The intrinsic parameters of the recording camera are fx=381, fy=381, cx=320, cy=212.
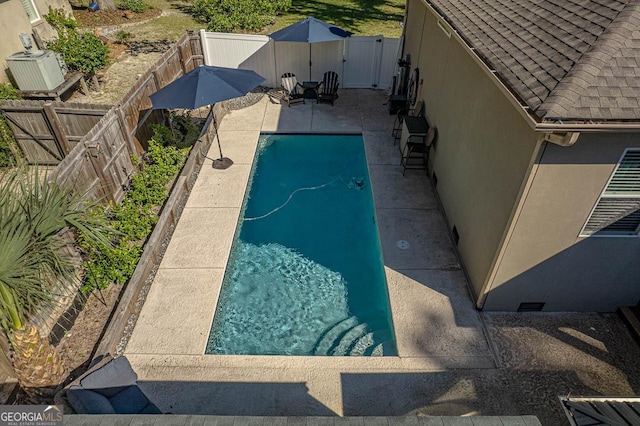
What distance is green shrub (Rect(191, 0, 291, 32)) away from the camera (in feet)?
65.7

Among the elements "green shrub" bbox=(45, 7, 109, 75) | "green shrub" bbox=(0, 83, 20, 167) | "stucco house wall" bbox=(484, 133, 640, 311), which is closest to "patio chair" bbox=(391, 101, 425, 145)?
"stucco house wall" bbox=(484, 133, 640, 311)

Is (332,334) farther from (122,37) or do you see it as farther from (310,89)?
(122,37)

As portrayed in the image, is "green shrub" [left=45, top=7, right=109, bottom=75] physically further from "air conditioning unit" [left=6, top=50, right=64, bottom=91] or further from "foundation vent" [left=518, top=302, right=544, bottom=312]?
"foundation vent" [left=518, top=302, right=544, bottom=312]

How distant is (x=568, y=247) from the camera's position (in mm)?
6309

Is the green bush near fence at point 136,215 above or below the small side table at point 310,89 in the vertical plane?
below

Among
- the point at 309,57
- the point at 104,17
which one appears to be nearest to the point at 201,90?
the point at 309,57

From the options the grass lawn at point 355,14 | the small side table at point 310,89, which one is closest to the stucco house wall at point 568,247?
the small side table at point 310,89

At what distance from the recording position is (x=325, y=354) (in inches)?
274

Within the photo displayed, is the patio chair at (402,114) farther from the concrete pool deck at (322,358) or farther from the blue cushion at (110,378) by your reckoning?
the blue cushion at (110,378)

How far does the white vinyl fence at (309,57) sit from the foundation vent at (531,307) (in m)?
10.9

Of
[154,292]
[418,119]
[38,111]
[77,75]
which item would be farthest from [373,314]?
[77,75]

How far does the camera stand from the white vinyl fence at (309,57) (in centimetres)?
1466

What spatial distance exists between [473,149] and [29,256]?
754 cm

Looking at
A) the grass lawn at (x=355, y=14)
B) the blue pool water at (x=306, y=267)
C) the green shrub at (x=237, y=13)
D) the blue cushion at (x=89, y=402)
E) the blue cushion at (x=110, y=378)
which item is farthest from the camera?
the grass lawn at (x=355, y=14)
